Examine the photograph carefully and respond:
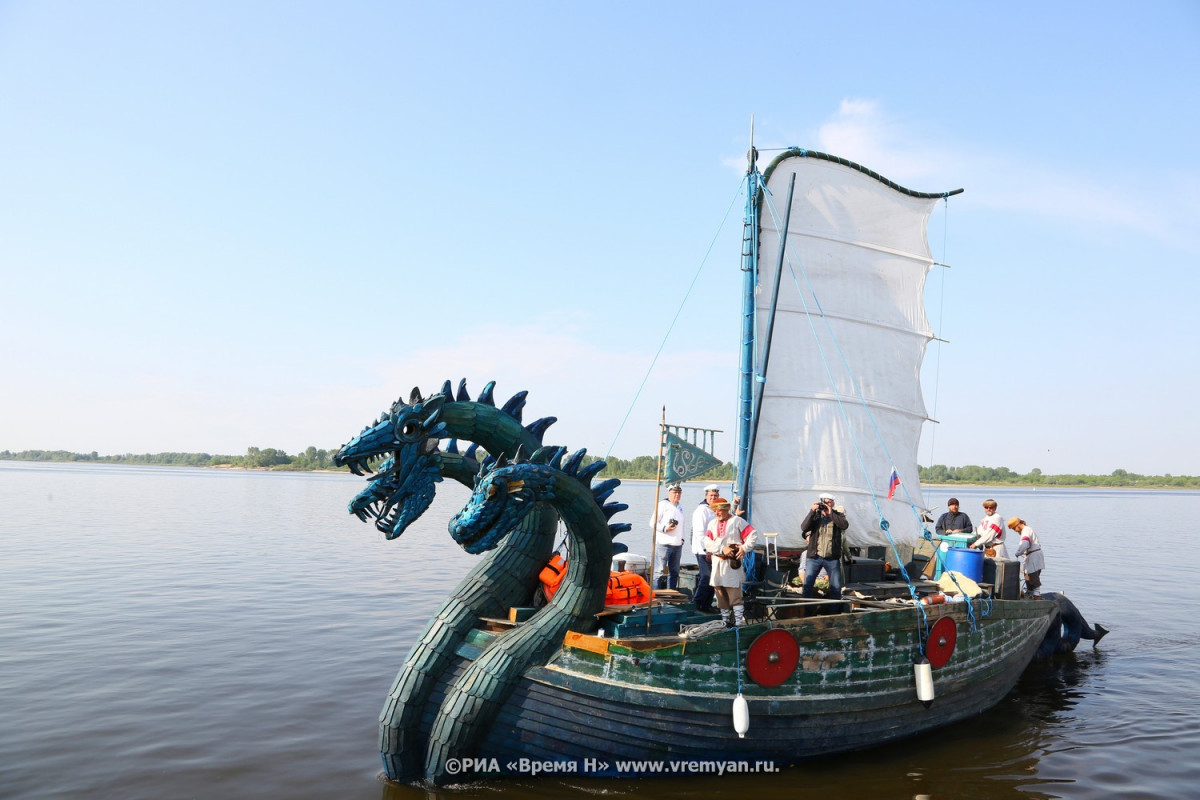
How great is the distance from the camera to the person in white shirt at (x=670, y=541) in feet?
34.1

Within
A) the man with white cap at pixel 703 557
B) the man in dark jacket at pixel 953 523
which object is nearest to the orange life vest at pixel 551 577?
the man with white cap at pixel 703 557

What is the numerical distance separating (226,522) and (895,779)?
1262 inches

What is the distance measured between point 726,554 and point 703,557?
110 cm

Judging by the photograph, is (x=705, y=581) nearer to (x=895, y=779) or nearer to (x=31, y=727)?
(x=895, y=779)

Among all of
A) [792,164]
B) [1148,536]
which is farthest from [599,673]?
[1148,536]

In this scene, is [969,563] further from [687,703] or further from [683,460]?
[687,703]

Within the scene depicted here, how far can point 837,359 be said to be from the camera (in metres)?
13.5

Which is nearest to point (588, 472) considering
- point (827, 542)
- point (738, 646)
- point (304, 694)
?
point (738, 646)

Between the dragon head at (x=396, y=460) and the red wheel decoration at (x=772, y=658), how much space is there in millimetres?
3437

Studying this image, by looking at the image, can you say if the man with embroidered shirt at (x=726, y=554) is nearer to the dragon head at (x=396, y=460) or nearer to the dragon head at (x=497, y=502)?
the dragon head at (x=497, y=502)

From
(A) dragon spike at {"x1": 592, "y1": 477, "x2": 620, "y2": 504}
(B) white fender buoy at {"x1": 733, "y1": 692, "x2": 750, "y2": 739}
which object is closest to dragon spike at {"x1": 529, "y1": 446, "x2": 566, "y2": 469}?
(A) dragon spike at {"x1": 592, "y1": 477, "x2": 620, "y2": 504}

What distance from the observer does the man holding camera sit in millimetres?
9758

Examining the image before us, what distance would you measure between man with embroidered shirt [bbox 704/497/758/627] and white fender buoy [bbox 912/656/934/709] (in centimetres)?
217

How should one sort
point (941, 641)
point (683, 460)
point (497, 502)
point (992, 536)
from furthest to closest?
point (992, 536) → point (941, 641) → point (683, 460) → point (497, 502)
